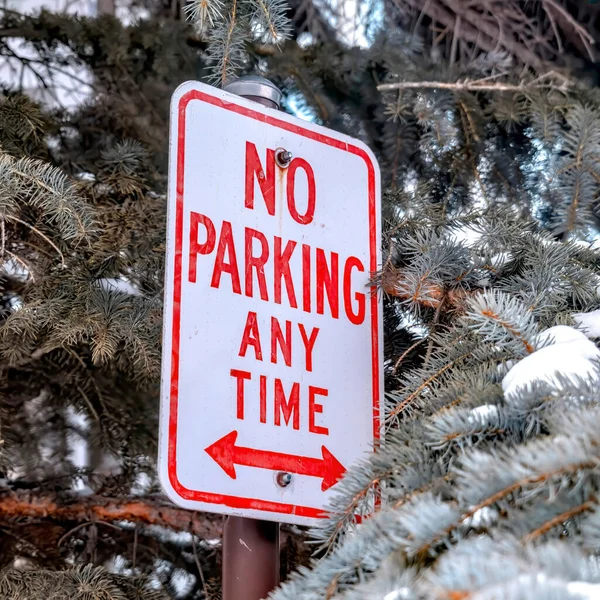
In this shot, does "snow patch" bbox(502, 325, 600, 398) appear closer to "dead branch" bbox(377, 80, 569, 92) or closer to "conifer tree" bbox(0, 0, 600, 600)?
"conifer tree" bbox(0, 0, 600, 600)

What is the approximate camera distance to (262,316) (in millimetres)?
1067

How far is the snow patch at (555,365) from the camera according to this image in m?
0.87

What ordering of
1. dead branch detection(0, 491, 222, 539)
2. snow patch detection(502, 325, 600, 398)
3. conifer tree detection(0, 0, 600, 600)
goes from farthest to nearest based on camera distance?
dead branch detection(0, 491, 222, 539) → snow patch detection(502, 325, 600, 398) → conifer tree detection(0, 0, 600, 600)

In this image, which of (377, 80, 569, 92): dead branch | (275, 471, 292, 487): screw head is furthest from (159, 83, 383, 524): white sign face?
(377, 80, 569, 92): dead branch

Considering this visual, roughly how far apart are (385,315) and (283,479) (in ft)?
1.51

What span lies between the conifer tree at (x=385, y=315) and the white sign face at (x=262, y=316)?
0.07 meters

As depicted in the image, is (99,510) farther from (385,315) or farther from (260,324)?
(260,324)

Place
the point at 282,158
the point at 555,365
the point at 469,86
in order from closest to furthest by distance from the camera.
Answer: the point at 555,365 → the point at 282,158 → the point at 469,86

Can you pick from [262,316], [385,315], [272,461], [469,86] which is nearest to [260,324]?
[262,316]

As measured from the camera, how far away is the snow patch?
87 centimetres

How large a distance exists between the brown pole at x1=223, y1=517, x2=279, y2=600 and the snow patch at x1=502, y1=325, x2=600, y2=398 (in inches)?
14.2

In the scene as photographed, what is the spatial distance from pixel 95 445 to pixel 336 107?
36.9 inches

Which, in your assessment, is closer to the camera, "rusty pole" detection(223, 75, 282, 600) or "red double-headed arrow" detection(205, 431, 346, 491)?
"red double-headed arrow" detection(205, 431, 346, 491)

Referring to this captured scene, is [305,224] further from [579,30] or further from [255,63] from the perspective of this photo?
[579,30]
